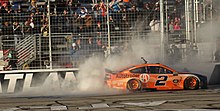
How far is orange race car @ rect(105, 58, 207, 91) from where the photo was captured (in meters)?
14.6

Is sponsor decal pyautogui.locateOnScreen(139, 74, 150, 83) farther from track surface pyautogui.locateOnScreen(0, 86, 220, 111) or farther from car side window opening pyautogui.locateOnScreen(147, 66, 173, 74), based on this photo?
track surface pyautogui.locateOnScreen(0, 86, 220, 111)

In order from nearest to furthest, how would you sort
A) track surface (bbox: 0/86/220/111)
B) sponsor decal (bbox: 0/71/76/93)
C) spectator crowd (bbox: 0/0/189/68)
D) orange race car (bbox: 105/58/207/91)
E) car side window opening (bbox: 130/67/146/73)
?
track surface (bbox: 0/86/220/111), orange race car (bbox: 105/58/207/91), car side window opening (bbox: 130/67/146/73), sponsor decal (bbox: 0/71/76/93), spectator crowd (bbox: 0/0/189/68)

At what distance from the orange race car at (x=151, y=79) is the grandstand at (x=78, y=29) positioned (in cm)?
204

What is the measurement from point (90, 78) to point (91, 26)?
210 centimetres

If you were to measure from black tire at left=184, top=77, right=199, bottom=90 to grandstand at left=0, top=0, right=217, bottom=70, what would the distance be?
7.19 feet

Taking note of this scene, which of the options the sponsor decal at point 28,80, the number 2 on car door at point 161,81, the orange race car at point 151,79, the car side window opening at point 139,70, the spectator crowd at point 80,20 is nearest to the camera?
the orange race car at point 151,79

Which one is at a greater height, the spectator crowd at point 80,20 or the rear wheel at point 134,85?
the spectator crowd at point 80,20

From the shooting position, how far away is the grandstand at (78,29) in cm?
1642

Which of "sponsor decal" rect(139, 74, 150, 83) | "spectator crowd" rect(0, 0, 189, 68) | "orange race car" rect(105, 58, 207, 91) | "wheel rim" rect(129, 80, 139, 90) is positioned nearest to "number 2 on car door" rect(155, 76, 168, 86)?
"orange race car" rect(105, 58, 207, 91)

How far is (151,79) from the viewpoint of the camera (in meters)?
14.7

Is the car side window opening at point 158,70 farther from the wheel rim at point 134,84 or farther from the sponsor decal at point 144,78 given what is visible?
the wheel rim at point 134,84

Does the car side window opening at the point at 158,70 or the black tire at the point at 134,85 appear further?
the car side window opening at the point at 158,70

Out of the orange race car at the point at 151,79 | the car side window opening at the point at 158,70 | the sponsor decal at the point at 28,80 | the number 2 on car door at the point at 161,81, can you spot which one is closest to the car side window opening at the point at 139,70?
the orange race car at the point at 151,79

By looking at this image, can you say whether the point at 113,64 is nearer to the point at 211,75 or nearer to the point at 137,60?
the point at 137,60
